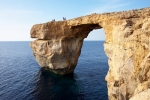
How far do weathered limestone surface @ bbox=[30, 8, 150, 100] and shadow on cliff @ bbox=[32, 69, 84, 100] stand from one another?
275cm

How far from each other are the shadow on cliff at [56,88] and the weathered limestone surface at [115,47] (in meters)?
2.75

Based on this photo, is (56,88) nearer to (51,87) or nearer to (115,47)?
(51,87)

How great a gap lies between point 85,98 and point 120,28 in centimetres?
Result: 1468

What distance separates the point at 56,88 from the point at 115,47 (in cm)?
1775

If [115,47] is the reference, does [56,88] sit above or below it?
below

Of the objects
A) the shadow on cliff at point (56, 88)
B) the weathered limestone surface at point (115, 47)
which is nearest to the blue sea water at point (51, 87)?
the shadow on cliff at point (56, 88)

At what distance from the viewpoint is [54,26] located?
37031 mm

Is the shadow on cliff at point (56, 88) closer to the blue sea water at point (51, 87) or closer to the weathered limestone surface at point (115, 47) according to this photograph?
the blue sea water at point (51, 87)

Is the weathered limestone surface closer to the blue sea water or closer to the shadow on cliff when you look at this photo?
the shadow on cliff

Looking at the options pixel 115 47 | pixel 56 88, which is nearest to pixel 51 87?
pixel 56 88

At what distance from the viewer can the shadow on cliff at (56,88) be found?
94.6 feet

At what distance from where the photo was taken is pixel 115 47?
19109 millimetres

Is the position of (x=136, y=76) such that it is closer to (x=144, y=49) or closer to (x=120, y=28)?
(x=144, y=49)

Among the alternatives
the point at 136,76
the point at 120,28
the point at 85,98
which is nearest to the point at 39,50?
the point at 85,98
